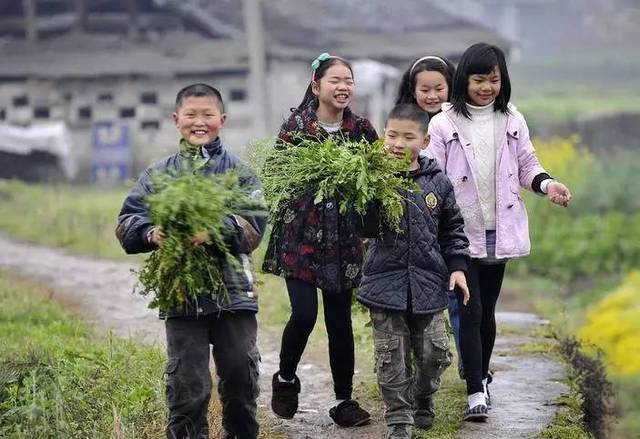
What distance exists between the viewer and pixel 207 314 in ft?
14.7

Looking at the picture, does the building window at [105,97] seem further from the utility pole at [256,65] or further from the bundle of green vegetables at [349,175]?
the bundle of green vegetables at [349,175]

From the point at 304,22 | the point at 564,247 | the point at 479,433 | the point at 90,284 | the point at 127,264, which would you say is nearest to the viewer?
the point at 479,433

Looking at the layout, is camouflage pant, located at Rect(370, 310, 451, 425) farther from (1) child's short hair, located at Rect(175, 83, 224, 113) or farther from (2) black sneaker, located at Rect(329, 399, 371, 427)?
(1) child's short hair, located at Rect(175, 83, 224, 113)

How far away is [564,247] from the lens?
16.3m

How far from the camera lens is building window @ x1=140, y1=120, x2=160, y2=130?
90.2ft

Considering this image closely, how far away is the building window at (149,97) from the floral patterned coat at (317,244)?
74.7 ft

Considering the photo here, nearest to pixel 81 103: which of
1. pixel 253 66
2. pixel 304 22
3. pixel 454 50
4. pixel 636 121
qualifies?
pixel 253 66

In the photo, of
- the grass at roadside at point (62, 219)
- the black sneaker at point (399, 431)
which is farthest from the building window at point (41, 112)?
the black sneaker at point (399, 431)

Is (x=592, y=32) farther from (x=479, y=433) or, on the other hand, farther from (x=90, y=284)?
(x=479, y=433)

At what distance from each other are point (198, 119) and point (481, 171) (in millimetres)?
1637

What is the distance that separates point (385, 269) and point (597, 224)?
12422 mm

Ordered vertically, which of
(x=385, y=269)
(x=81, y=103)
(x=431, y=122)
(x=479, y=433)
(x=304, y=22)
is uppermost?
(x=304, y=22)

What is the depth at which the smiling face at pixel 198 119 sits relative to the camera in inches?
181

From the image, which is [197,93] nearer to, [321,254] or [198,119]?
[198,119]
